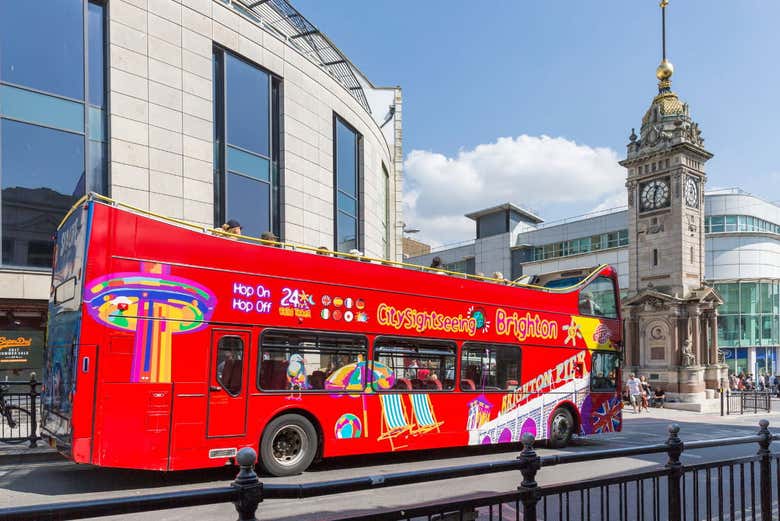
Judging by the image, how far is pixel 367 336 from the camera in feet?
33.0

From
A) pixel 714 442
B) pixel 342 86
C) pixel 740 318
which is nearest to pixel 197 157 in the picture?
pixel 342 86

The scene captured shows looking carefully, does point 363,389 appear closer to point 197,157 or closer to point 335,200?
point 197,157

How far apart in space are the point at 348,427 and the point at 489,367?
333 cm

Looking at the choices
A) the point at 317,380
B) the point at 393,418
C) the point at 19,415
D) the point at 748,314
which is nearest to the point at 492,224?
the point at 748,314

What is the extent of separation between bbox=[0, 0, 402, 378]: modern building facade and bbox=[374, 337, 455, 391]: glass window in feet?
32.8

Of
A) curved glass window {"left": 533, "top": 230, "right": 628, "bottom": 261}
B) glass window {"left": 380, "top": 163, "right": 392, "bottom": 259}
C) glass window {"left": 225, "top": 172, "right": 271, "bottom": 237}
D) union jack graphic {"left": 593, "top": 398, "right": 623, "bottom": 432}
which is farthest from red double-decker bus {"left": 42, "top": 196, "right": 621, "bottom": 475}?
curved glass window {"left": 533, "top": 230, "right": 628, "bottom": 261}

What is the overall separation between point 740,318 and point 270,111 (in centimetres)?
4869

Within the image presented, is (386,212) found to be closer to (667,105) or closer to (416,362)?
(667,105)

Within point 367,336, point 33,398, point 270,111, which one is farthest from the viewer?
point 270,111

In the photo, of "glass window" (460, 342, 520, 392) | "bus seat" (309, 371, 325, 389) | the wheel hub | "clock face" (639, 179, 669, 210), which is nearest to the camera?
the wheel hub

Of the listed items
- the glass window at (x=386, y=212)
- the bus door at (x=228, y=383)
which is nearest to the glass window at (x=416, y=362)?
the bus door at (x=228, y=383)

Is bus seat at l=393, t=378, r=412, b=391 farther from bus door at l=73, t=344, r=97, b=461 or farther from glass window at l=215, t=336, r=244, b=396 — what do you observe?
bus door at l=73, t=344, r=97, b=461

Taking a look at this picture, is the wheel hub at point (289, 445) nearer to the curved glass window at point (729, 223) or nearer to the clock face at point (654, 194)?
the clock face at point (654, 194)

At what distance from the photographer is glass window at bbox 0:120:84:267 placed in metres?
15.8
